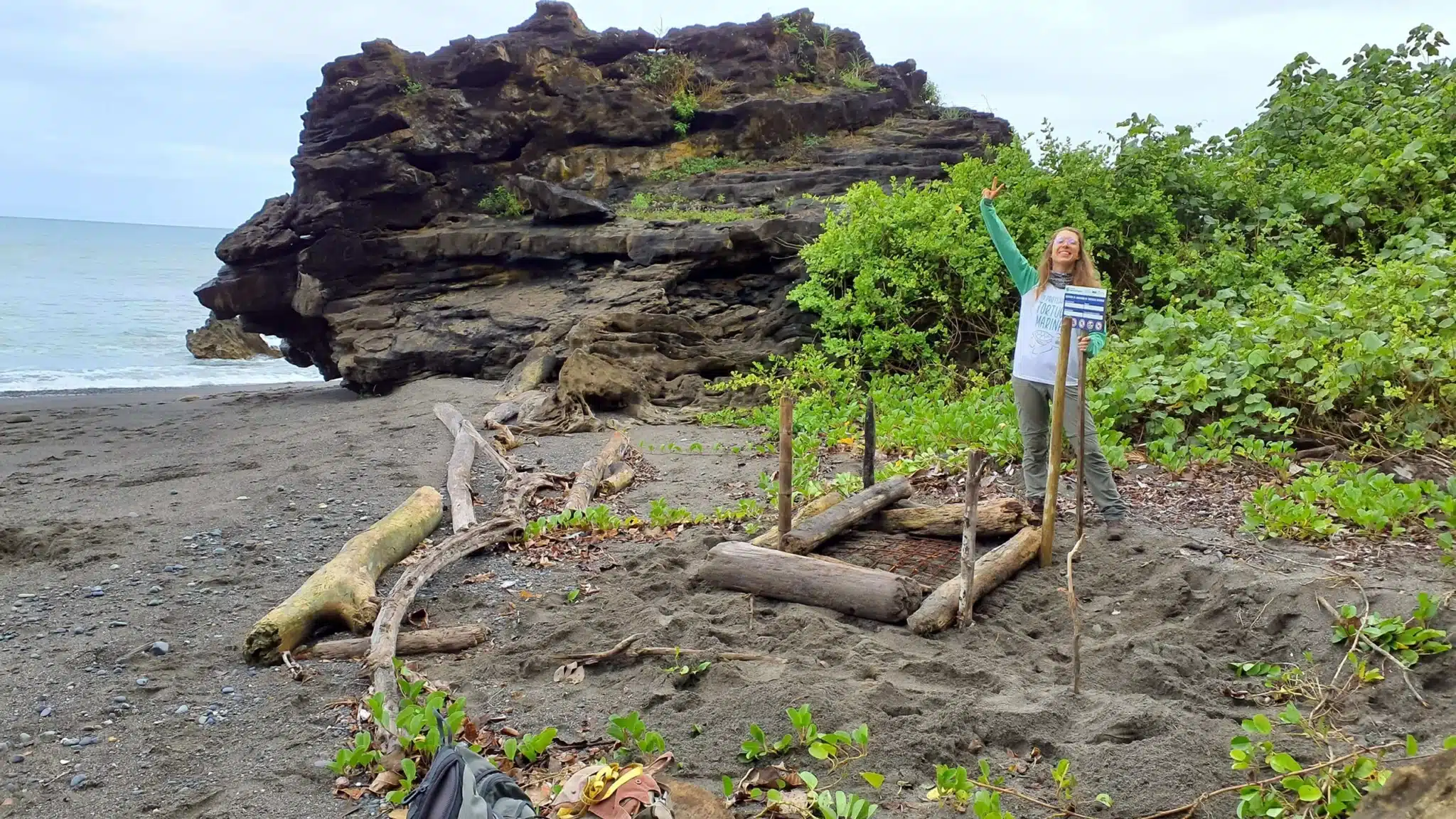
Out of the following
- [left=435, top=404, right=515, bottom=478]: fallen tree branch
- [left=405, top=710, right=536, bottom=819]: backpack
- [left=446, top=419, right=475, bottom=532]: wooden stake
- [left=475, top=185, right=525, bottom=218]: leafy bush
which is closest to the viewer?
[left=405, top=710, right=536, bottom=819]: backpack

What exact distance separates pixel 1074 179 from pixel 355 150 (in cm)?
1242

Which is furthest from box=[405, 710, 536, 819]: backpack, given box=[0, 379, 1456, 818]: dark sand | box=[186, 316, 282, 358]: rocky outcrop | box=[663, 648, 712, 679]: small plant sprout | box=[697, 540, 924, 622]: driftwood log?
box=[186, 316, 282, 358]: rocky outcrop

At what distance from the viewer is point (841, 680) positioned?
4051mm

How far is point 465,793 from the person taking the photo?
2842 millimetres

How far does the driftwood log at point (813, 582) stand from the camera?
4812mm

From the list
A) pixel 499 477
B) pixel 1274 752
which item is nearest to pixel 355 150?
pixel 499 477

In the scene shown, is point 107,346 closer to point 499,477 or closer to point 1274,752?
point 499,477

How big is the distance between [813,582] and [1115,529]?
1989mm

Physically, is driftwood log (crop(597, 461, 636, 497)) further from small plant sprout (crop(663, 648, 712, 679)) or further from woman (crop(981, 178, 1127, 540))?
small plant sprout (crop(663, 648, 712, 679))

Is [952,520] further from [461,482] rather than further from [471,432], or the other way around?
[471,432]

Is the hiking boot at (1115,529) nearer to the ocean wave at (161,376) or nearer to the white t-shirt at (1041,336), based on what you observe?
the white t-shirt at (1041,336)

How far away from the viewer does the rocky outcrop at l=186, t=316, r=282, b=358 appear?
33781 mm

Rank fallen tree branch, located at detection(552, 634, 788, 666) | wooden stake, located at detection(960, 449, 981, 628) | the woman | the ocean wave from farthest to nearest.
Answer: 1. the ocean wave
2. the woman
3. wooden stake, located at detection(960, 449, 981, 628)
4. fallen tree branch, located at detection(552, 634, 788, 666)

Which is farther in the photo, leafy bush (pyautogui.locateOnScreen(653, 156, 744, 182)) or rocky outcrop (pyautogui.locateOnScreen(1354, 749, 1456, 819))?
leafy bush (pyautogui.locateOnScreen(653, 156, 744, 182))
